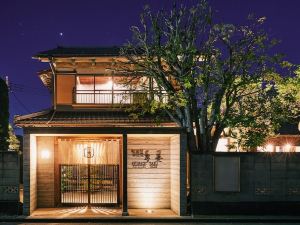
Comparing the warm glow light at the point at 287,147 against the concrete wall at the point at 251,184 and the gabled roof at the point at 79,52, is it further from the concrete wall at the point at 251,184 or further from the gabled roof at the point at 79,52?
the concrete wall at the point at 251,184

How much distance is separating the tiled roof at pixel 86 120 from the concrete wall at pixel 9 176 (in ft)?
10.5

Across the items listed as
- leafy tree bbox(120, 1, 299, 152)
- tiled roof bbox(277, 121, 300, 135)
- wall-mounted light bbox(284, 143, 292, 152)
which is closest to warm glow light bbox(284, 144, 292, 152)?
wall-mounted light bbox(284, 143, 292, 152)

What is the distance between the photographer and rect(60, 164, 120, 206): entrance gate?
17.8m

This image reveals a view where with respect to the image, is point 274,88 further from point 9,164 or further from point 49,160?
point 9,164

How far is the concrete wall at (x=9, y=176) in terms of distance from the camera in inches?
609

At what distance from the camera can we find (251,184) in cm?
1564

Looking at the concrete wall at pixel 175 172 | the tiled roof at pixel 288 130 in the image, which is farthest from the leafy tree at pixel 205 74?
the tiled roof at pixel 288 130

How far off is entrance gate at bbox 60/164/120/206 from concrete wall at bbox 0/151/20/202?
2.64m

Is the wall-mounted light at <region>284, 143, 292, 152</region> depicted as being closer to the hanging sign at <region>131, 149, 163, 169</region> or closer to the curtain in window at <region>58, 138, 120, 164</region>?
the hanging sign at <region>131, 149, 163, 169</region>

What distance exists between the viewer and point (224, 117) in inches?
661

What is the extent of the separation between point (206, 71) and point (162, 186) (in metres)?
5.03

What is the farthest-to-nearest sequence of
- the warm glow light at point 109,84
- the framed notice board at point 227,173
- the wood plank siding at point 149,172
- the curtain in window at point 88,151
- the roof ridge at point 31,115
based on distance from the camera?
the warm glow light at point 109,84
the roof ridge at point 31,115
the curtain in window at point 88,151
the wood plank siding at point 149,172
the framed notice board at point 227,173

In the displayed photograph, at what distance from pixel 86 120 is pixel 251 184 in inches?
302

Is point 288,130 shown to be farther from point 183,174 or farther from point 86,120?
point 183,174
